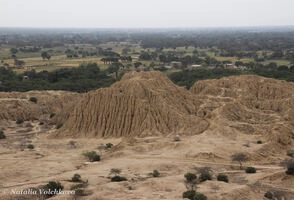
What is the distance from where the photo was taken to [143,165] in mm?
31922

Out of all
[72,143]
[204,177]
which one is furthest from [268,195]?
[72,143]

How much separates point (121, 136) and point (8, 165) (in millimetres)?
14439

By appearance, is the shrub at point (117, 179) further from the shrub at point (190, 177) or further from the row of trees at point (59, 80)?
the row of trees at point (59, 80)

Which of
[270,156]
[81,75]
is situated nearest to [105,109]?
[270,156]

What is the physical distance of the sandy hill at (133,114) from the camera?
4325 centimetres

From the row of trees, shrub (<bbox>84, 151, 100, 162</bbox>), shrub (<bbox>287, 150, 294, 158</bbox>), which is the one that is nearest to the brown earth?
shrub (<bbox>287, 150, 294, 158</bbox>)

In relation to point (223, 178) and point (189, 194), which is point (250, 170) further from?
point (189, 194)

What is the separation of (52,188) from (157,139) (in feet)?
56.5

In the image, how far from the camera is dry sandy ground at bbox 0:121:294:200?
25391 mm

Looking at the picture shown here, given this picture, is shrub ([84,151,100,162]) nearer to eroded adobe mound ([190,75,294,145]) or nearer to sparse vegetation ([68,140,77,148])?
sparse vegetation ([68,140,77,148])

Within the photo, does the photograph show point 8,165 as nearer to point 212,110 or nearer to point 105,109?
point 105,109

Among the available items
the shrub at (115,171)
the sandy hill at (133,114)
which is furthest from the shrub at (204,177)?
the sandy hill at (133,114)

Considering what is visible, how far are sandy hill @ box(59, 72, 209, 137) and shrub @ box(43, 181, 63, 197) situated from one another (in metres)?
18.0

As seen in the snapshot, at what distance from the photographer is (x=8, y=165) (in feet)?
106
